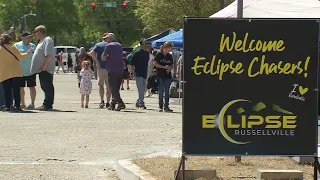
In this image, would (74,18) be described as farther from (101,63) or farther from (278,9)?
(278,9)

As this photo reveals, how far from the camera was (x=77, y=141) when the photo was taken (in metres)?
11.0

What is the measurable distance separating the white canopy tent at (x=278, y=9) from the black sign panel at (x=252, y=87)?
5.14 m

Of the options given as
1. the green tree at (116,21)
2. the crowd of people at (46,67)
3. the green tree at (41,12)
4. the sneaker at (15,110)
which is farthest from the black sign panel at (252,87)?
the green tree at (41,12)

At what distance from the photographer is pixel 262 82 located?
7.02 meters

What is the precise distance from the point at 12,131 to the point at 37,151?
209 cm

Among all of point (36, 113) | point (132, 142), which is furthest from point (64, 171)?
point (36, 113)

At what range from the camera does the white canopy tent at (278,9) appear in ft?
40.6

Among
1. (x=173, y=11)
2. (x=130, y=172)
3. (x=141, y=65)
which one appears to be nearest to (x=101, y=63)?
(x=141, y=65)

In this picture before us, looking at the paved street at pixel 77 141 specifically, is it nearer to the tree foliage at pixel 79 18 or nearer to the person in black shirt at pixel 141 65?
the person in black shirt at pixel 141 65

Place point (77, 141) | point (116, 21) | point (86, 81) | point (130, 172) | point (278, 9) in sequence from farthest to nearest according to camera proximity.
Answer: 1. point (116, 21)
2. point (86, 81)
3. point (278, 9)
4. point (77, 141)
5. point (130, 172)

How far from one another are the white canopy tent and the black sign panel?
514 centimetres

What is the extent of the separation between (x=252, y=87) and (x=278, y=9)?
19.6 feet

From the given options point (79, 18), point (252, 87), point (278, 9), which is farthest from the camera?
point (79, 18)

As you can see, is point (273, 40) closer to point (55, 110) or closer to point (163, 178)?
point (163, 178)
